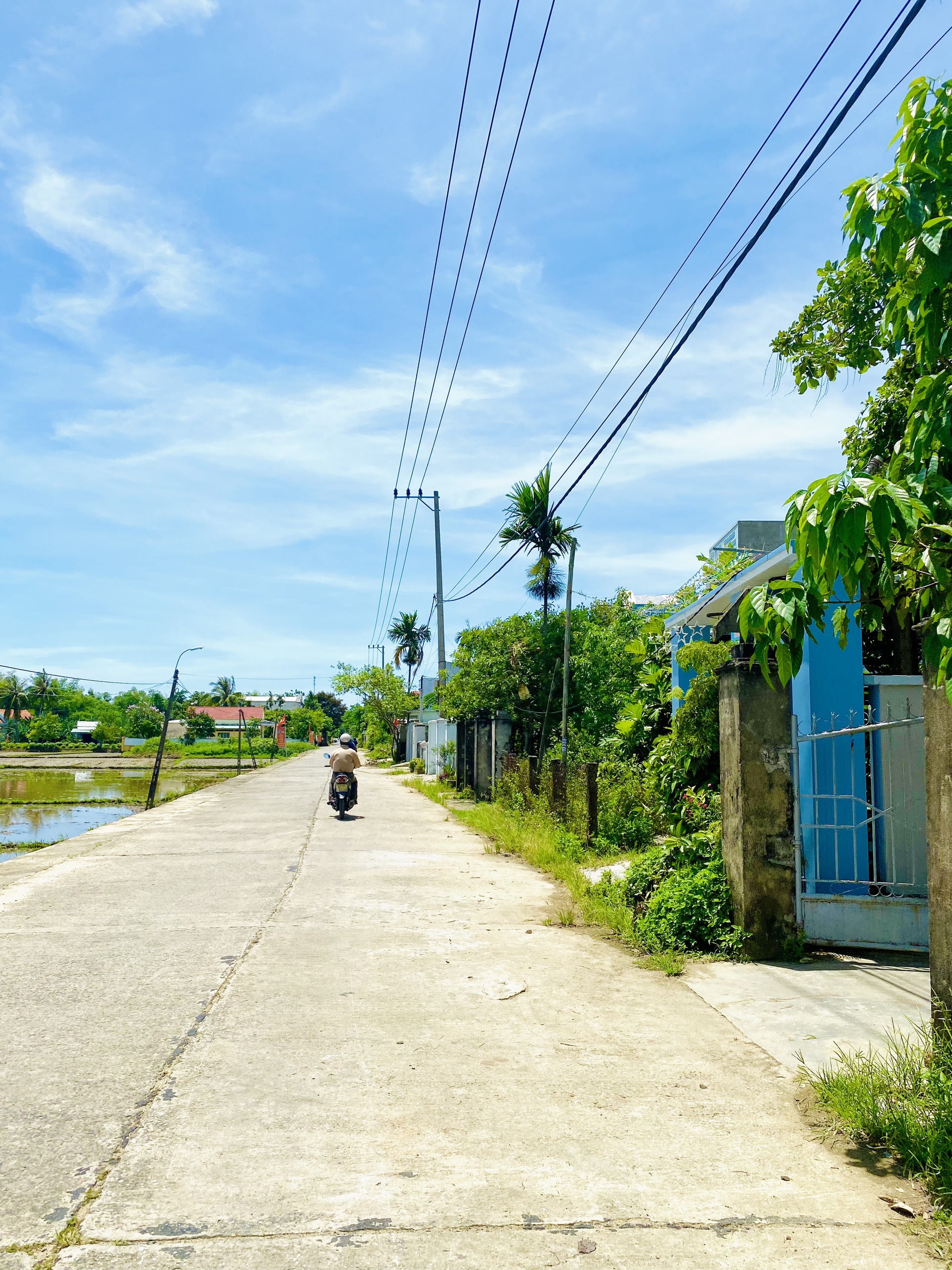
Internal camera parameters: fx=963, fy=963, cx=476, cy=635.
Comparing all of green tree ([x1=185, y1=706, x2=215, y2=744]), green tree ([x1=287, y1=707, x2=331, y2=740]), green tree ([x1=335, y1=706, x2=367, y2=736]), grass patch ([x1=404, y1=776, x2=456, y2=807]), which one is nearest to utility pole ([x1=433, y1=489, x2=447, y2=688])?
grass patch ([x1=404, y1=776, x2=456, y2=807])

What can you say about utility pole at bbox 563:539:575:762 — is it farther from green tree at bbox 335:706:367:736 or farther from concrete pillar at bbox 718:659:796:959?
green tree at bbox 335:706:367:736

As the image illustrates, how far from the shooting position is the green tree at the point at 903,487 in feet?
9.44

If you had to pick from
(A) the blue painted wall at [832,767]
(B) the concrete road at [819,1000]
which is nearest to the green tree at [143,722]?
(A) the blue painted wall at [832,767]

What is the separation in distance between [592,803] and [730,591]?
3265mm

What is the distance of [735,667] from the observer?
7332mm

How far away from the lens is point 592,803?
40.0ft

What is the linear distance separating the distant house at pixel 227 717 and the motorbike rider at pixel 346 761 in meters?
98.7

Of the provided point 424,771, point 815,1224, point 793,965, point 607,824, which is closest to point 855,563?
point 815,1224

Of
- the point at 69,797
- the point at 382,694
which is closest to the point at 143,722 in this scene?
the point at 382,694

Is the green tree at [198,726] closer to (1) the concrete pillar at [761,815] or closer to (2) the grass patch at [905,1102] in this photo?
(1) the concrete pillar at [761,815]

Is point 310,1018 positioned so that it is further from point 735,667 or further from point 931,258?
point 931,258

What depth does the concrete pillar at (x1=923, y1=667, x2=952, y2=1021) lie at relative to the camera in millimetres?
4227

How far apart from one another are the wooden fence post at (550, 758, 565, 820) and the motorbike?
5457 millimetres

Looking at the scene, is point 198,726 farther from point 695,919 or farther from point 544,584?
point 695,919
